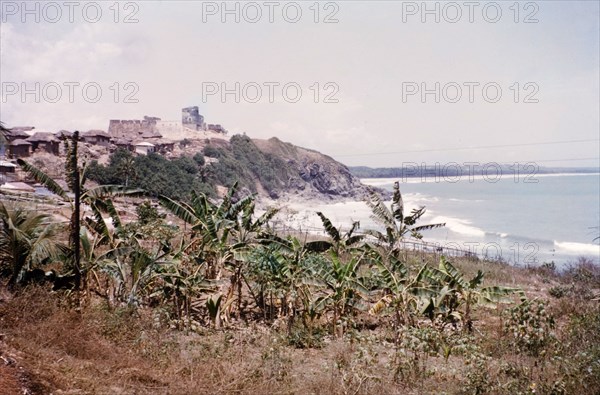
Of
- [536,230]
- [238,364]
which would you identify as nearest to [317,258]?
[238,364]

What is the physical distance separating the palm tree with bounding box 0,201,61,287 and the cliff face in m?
76.8

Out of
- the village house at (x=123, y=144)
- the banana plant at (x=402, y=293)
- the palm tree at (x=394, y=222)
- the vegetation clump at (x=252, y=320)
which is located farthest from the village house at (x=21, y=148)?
the banana plant at (x=402, y=293)

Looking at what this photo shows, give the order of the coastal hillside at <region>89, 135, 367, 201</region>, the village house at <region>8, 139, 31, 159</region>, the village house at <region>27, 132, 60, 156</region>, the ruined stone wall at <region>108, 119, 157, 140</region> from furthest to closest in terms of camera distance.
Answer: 1. the ruined stone wall at <region>108, 119, 157, 140</region>
2. the village house at <region>27, 132, 60, 156</region>
3. the coastal hillside at <region>89, 135, 367, 201</region>
4. the village house at <region>8, 139, 31, 159</region>

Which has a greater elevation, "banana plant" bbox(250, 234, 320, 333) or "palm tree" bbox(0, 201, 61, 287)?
"palm tree" bbox(0, 201, 61, 287)

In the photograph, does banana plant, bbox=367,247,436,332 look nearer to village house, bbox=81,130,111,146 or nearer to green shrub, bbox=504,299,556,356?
green shrub, bbox=504,299,556,356

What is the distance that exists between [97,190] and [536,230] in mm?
48951

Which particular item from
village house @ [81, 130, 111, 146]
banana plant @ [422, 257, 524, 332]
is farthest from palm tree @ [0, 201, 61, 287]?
village house @ [81, 130, 111, 146]

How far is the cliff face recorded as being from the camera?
96562mm

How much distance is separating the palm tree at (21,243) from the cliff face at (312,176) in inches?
3023

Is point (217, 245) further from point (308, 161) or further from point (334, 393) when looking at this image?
point (308, 161)

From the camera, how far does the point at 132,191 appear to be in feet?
36.8

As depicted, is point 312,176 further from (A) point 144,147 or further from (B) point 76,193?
(B) point 76,193

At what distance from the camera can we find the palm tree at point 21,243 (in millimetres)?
9789

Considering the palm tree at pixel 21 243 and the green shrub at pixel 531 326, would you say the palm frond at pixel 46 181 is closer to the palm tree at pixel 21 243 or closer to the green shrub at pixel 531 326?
the palm tree at pixel 21 243
